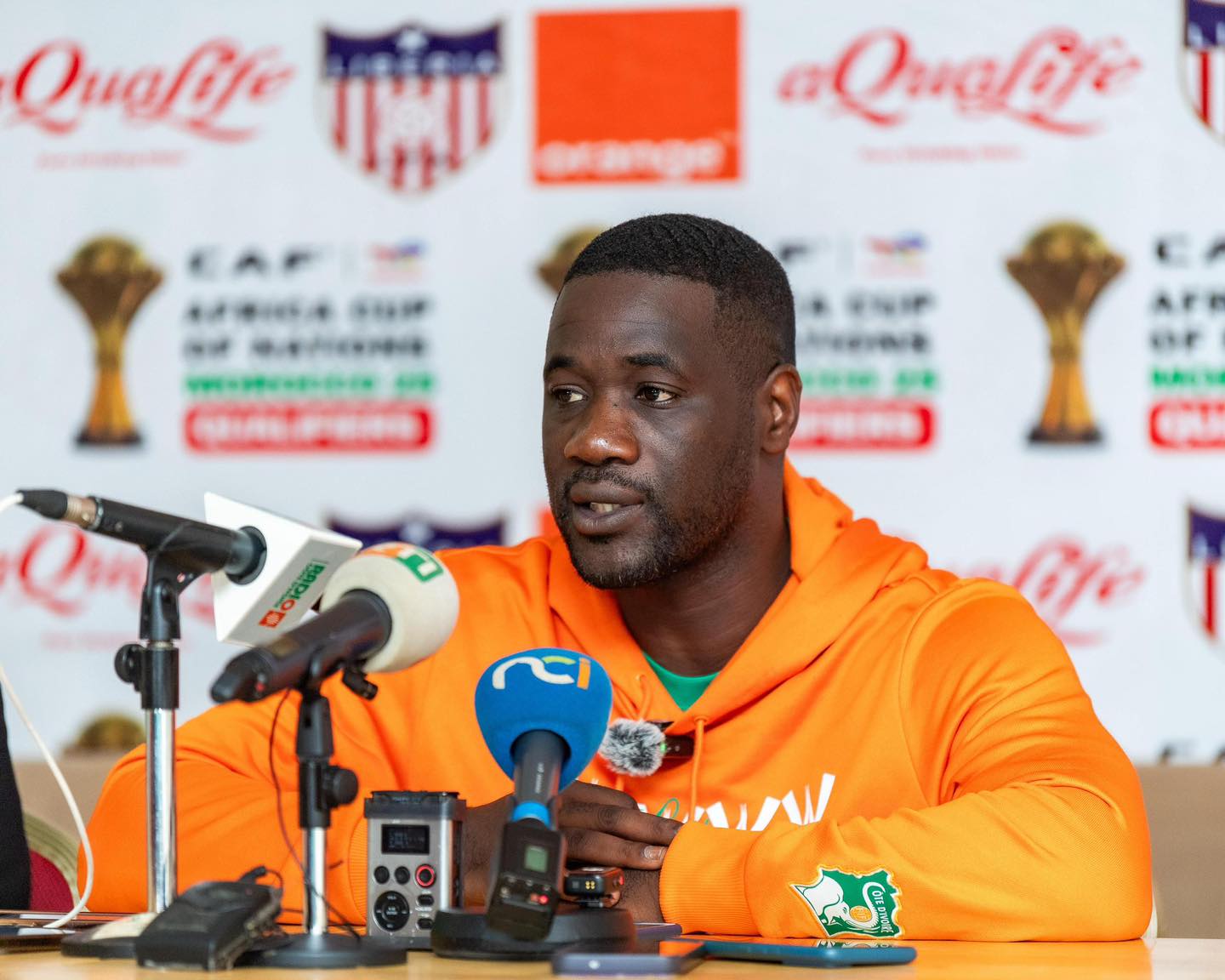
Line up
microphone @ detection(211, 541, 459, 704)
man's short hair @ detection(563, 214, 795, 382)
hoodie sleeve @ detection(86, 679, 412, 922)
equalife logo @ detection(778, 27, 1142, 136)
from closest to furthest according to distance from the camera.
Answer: microphone @ detection(211, 541, 459, 704) < hoodie sleeve @ detection(86, 679, 412, 922) < man's short hair @ detection(563, 214, 795, 382) < equalife logo @ detection(778, 27, 1142, 136)

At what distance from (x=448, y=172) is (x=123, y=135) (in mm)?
738

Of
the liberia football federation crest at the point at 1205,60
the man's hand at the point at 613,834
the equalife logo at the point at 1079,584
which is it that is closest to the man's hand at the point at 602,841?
the man's hand at the point at 613,834

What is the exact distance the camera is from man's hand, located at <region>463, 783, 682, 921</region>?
1797 mm

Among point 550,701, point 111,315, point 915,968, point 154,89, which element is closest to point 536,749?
point 550,701

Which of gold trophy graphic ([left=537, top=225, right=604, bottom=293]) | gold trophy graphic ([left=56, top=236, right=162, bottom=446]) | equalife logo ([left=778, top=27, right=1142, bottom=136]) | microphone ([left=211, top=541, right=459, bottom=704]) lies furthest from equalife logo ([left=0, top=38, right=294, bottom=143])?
microphone ([left=211, top=541, right=459, bottom=704])

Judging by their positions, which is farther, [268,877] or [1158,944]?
[268,877]

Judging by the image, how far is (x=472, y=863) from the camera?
71.7 inches

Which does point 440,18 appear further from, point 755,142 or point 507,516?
point 507,516

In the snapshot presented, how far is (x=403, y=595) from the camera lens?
140 centimetres

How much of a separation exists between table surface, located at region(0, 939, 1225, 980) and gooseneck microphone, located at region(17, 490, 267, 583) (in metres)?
0.34

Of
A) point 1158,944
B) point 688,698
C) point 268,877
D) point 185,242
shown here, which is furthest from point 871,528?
point 185,242

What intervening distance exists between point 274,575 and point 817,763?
2.94 feet

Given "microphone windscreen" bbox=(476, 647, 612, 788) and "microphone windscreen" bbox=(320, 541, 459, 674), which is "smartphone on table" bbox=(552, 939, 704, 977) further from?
"microphone windscreen" bbox=(320, 541, 459, 674)

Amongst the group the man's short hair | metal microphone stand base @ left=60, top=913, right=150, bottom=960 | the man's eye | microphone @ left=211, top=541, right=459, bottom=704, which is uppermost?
the man's short hair
